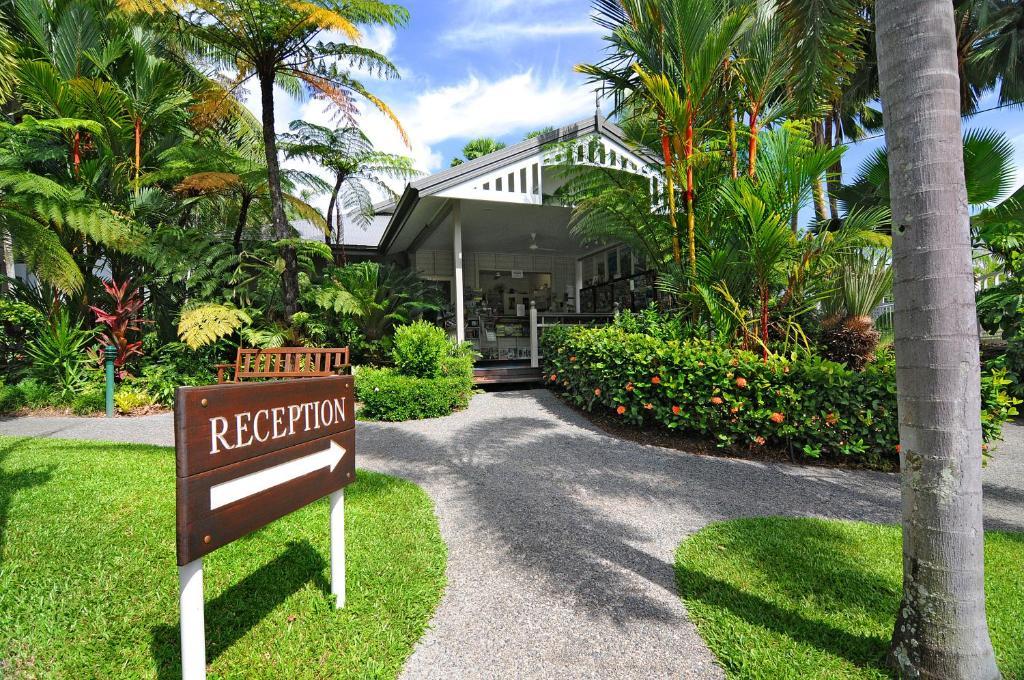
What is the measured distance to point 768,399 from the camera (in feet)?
14.9

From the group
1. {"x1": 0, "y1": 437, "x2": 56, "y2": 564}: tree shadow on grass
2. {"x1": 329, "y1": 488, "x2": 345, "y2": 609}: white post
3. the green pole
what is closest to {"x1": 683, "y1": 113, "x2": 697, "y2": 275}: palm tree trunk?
{"x1": 329, "y1": 488, "x2": 345, "y2": 609}: white post

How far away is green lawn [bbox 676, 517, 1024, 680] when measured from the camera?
6.01ft

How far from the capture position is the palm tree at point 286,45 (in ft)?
19.5

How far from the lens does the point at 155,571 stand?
7.69 ft

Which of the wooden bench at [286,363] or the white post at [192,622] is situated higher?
the wooden bench at [286,363]

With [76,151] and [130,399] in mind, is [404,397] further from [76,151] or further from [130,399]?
[76,151]

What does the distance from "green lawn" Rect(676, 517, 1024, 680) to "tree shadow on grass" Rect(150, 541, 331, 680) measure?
1893 mm

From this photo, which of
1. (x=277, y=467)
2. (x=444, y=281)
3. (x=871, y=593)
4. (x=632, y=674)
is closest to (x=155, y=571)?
(x=277, y=467)

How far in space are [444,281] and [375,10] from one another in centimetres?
739

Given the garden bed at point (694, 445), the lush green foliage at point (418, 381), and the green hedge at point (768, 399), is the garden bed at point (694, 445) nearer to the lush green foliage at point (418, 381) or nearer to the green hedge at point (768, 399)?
the green hedge at point (768, 399)

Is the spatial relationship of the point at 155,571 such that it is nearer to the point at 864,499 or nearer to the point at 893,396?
the point at 864,499

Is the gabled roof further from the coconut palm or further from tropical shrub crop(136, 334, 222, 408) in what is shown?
tropical shrub crop(136, 334, 222, 408)

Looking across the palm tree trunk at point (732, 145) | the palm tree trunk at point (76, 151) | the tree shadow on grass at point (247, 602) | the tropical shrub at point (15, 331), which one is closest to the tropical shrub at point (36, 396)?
the tropical shrub at point (15, 331)

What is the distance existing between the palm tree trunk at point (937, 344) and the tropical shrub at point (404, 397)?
521cm
